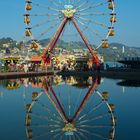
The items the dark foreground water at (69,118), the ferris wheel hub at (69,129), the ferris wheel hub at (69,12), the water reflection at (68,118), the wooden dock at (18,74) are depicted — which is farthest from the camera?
the ferris wheel hub at (69,12)

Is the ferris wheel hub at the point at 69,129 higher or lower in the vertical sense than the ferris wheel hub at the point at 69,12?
lower

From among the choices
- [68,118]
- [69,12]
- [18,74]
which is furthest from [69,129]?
[69,12]

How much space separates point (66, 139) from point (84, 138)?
0.54 meters

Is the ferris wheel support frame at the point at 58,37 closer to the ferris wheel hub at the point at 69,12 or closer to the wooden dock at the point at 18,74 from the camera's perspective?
the ferris wheel hub at the point at 69,12

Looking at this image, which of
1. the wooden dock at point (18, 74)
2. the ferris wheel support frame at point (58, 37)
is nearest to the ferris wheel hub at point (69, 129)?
the wooden dock at point (18, 74)

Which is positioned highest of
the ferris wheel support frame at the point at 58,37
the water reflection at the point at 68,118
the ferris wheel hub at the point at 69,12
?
the ferris wheel hub at the point at 69,12

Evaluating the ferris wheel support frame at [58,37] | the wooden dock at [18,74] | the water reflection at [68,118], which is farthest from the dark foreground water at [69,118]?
the ferris wheel support frame at [58,37]

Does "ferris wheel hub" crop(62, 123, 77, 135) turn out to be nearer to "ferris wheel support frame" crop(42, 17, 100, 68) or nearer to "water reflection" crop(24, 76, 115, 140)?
"water reflection" crop(24, 76, 115, 140)

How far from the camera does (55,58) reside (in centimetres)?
7438

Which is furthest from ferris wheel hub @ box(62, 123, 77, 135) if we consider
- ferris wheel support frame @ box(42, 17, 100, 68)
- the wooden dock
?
ferris wheel support frame @ box(42, 17, 100, 68)

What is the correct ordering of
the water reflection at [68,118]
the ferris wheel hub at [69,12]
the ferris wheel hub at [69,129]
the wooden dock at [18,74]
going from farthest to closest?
the ferris wheel hub at [69,12]
the wooden dock at [18,74]
the ferris wheel hub at [69,129]
the water reflection at [68,118]

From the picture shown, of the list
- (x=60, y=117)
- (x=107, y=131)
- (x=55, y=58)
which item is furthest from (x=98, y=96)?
(x=55, y=58)

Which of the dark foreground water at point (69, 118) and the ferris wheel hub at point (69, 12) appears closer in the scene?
the dark foreground water at point (69, 118)

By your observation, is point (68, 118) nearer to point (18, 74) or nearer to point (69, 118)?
point (69, 118)
